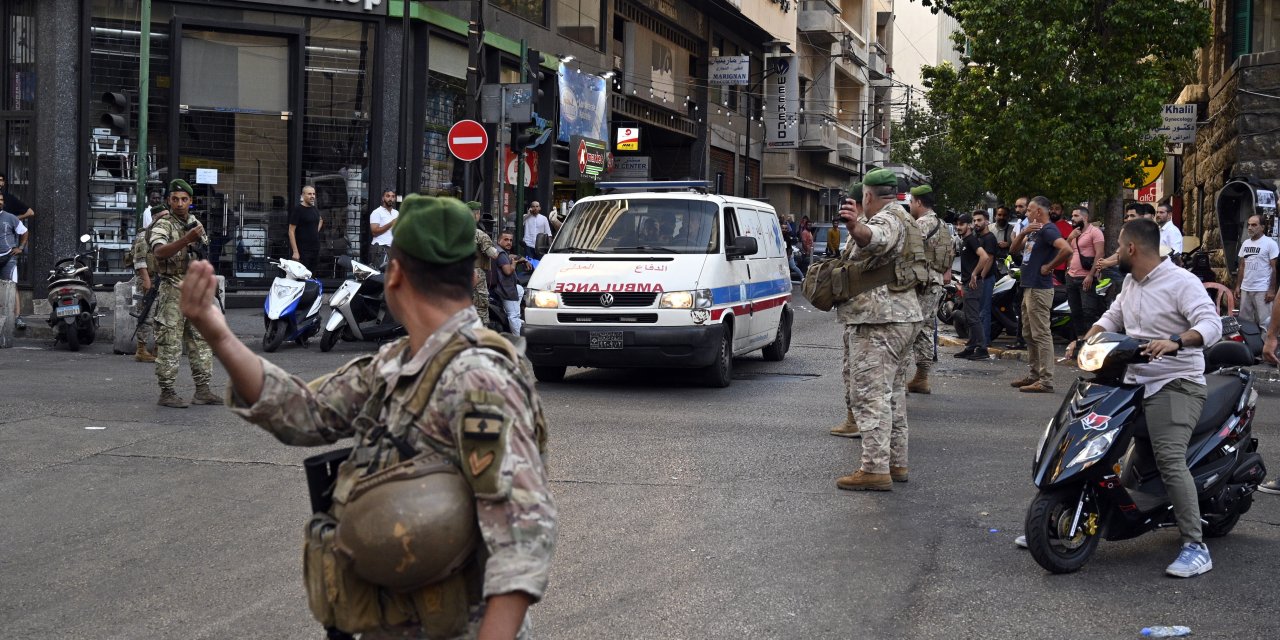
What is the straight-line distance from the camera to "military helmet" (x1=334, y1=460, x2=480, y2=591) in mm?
2516

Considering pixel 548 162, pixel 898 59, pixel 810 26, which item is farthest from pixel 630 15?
pixel 898 59

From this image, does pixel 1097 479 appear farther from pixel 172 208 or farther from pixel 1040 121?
pixel 1040 121

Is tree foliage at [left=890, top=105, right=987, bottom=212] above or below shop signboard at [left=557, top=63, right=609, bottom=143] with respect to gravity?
above

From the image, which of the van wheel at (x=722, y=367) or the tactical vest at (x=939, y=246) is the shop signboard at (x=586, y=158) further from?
the tactical vest at (x=939, y=246)

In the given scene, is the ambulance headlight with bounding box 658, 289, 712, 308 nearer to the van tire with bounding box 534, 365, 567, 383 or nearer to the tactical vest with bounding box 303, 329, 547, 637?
the van tire with bounding box 534, 365, 567, 383

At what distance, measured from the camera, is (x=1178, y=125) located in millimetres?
24703

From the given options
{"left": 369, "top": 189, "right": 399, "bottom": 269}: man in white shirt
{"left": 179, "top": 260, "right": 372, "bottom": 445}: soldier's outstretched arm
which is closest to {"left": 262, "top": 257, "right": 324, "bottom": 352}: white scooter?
{"left": 369, "top": 189, "right": 399, "bottom": 269}: man in white shirt

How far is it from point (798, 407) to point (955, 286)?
894 cm

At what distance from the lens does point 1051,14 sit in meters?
23.8

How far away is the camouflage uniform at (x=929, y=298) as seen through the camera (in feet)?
36.8

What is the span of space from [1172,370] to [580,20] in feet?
85.8

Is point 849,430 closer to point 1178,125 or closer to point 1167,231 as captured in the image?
point 1167,231

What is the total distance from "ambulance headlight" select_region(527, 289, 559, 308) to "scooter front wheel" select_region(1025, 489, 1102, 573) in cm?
687

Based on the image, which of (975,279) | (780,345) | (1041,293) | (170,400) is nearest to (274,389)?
(170,400)
